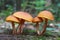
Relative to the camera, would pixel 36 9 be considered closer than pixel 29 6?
Yes

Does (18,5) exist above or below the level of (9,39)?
above

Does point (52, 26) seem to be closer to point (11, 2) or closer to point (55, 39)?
point (55, 39)

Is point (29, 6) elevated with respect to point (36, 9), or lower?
elevated

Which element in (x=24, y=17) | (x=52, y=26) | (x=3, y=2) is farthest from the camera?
(x=3, y=2)

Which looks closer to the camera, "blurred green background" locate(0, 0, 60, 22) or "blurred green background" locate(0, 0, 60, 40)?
"blurred green background" locate(0, 0, 60, 40)

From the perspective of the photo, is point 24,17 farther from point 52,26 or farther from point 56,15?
point 56,15

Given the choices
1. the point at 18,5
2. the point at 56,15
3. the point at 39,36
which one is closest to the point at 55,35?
the point at 39,36

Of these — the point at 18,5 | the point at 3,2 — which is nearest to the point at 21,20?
the point at 18,5

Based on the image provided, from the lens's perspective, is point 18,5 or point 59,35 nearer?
point 59,35

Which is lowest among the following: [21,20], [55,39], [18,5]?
[55,39]

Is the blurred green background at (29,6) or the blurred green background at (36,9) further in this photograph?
the blurred green background at (29,6)

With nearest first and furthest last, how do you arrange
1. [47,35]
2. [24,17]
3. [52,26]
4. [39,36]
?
[24,17]
[39,36]
[47,35]
[52,26]
